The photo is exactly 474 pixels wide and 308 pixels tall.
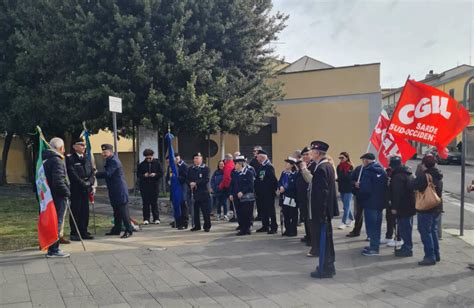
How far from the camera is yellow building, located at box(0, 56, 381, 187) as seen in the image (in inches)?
699

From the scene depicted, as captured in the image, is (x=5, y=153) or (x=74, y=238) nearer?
(x=74, y=238)

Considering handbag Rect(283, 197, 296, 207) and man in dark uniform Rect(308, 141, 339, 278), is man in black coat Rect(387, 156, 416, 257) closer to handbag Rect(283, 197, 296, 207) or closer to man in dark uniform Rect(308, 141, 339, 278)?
man in dark uniform Rect(308, 141, 339, 278)

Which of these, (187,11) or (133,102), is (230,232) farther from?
(187,11)

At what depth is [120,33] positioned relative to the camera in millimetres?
13062

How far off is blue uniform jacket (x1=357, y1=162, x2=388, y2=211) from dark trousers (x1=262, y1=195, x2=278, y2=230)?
2.30 metres

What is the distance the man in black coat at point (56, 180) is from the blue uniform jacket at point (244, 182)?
357 centimetres

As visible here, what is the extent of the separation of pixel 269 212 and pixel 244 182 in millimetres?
879

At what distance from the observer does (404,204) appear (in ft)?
25.2

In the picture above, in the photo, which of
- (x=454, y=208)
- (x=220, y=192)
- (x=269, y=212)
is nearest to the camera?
(x=269, y=212)

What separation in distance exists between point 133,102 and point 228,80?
11.0 ft

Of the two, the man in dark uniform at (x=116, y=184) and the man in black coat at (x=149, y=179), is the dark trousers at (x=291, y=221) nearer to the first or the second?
the man in dark uniform at (x=116, y=184)

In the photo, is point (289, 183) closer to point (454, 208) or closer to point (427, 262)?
point (427, 262)

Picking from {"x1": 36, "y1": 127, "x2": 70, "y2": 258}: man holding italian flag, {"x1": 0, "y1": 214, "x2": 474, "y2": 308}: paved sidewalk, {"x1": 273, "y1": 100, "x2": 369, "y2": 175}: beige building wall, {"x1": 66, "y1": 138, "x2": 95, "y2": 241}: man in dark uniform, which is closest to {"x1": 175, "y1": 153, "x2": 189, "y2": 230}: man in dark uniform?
{"x1": 0, "y1": 214, "x2": 474, "y2": 308}: paved sidewalk

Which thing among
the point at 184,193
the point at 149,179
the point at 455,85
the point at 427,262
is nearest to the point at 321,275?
the point at 427,262
